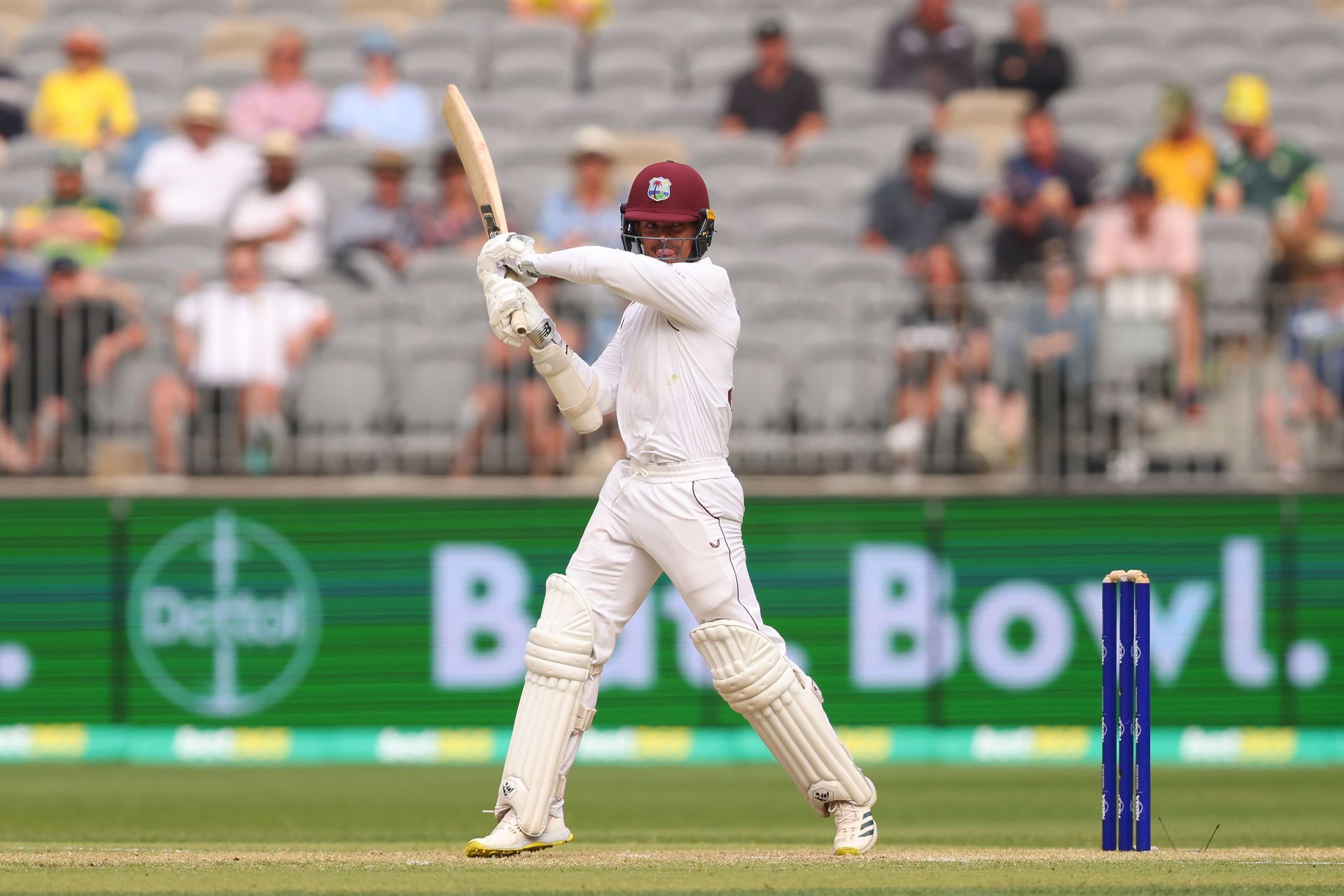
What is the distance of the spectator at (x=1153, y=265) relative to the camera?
12.0 meters

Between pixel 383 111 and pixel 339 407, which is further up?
pixel 383 111

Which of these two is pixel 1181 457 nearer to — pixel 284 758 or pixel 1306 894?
pixel 284 758

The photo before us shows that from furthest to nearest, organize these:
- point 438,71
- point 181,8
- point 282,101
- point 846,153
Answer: point 181,8 < point 438,71 < point 282,101 < point 846,153

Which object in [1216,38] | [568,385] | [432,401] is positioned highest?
[1216,38]

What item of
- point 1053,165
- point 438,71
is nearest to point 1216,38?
point 1053,165

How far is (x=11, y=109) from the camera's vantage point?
1617 centimetres

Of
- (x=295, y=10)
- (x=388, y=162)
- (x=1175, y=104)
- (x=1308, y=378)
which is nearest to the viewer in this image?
(x=1308, y=378)

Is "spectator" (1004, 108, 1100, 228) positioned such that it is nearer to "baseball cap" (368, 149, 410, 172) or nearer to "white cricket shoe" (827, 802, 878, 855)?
"baseball cap" (368, 149, 410, 172)

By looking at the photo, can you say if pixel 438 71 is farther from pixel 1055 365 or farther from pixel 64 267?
pixel 1055 365

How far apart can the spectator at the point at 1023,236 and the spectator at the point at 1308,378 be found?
6.17ft

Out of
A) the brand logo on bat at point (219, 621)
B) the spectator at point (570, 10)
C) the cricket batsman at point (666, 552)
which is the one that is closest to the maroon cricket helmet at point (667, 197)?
the cricket batsman at point (666, 552)

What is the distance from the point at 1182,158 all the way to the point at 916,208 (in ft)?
6.71

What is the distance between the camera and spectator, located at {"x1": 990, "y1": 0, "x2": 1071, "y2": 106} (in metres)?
15.7

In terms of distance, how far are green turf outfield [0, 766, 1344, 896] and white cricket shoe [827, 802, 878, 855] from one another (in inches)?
3.4
